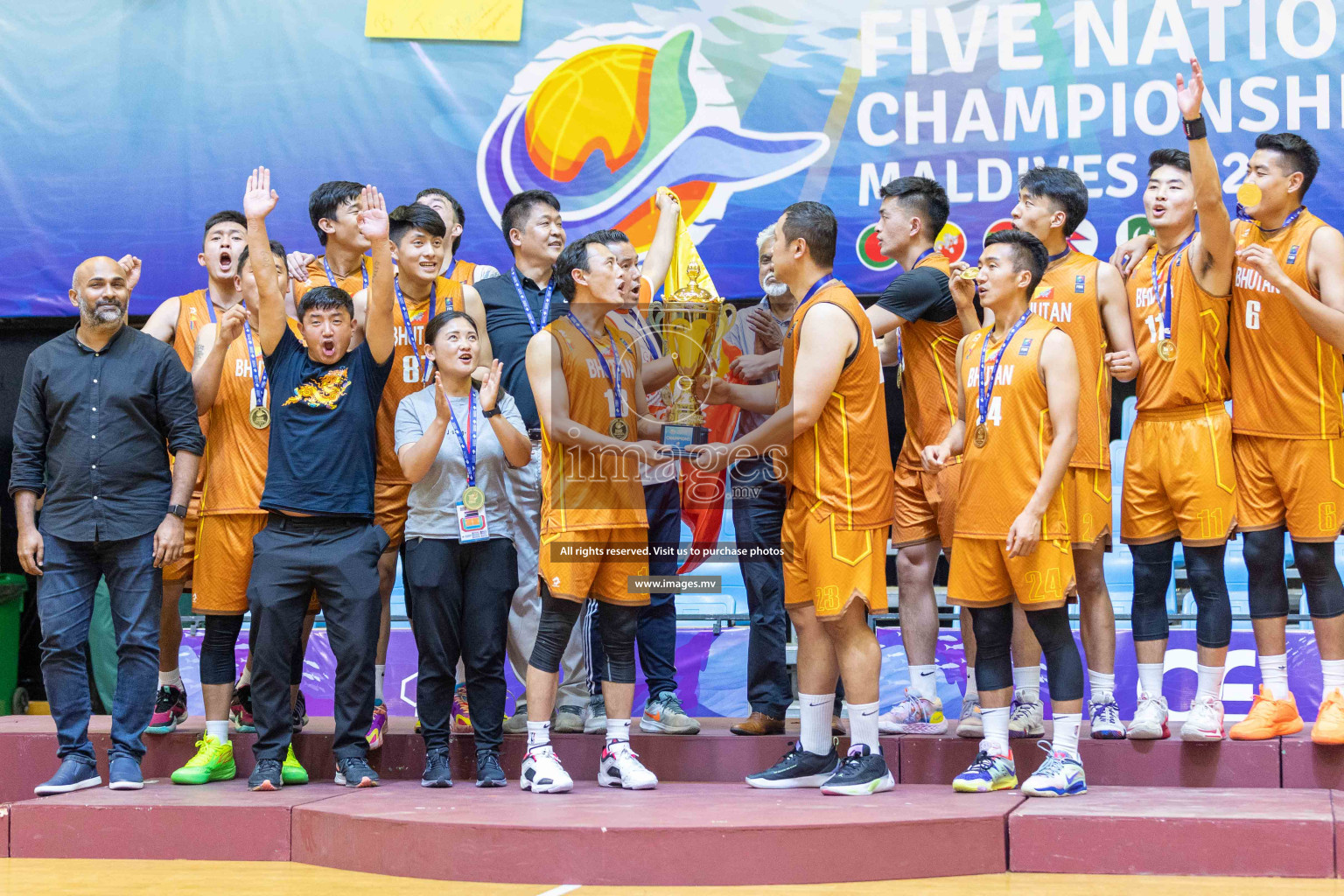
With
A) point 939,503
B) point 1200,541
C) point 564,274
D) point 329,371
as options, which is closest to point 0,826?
point 329,371

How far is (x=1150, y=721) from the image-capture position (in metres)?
4.20

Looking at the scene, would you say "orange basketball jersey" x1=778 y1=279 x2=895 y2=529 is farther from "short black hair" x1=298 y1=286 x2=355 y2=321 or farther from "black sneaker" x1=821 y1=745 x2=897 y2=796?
"short black hair" x1=298 y1=286 x2=355 y2=321

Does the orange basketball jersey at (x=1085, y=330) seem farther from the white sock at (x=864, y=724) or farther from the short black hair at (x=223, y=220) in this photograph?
the short black hair at (x=223, y=220)

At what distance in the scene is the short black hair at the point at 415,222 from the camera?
15.1 ft

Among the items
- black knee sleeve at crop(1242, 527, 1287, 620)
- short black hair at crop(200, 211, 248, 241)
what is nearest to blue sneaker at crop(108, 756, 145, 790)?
short black hair at crop(200, 211, 248, 241)

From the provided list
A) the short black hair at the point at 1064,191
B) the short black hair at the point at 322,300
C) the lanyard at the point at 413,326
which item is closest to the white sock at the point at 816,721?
the lanyard at the point at 413,326

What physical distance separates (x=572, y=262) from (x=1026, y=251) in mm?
1455

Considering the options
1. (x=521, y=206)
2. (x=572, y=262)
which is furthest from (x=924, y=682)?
(x=521, y=206)

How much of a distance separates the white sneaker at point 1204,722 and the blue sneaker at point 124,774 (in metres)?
3.39

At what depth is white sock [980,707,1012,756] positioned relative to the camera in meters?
3.94

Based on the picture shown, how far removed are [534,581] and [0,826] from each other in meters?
1.85

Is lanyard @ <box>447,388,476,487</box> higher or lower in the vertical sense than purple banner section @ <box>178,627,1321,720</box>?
higher

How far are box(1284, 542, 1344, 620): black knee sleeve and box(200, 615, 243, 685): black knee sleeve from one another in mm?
3533

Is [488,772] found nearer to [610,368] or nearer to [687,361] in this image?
[610,368]
